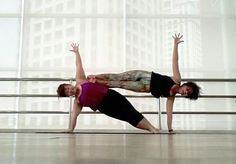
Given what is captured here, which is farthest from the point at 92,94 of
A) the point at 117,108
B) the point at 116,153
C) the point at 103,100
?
the point at 116,153

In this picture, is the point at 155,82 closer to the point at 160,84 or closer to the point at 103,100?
the point at 160,84

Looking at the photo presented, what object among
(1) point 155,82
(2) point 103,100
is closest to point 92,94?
(2) point 103,100

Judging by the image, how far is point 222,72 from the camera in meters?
4.47

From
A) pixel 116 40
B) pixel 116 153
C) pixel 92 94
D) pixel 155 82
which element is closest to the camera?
pixel 116 153

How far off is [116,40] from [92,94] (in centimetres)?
226

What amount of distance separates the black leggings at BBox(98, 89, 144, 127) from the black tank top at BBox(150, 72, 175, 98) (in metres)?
0.25

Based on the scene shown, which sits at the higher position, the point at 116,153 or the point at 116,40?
the point at 116,40

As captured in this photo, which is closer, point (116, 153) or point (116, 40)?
point (116, 153)

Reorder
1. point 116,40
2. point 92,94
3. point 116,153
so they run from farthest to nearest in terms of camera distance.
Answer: point 116,40 < point 92,94 < point 116,153

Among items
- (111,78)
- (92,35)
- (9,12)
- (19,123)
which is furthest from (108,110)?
(9,12)

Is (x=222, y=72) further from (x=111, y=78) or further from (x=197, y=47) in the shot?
(x=111, y=78)

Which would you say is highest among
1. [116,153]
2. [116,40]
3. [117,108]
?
[116,40]

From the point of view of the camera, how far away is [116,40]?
4.50 meters

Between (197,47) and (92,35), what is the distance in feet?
4.76
